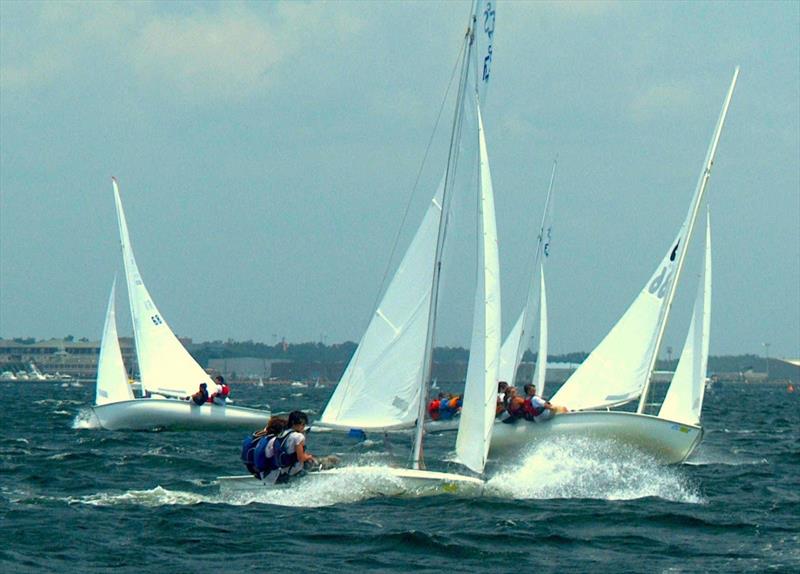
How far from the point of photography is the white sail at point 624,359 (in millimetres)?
24047

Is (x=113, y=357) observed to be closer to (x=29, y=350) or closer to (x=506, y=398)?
(x=506, y=398)

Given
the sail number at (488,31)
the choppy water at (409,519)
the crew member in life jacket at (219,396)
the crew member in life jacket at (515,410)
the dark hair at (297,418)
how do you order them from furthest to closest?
the crew member in life jacket at (219,396)
the crew member in life jacket at (515,410)
the sail number at (488,31)
the dark hair at (297,418)
the choppy water at (409,519)

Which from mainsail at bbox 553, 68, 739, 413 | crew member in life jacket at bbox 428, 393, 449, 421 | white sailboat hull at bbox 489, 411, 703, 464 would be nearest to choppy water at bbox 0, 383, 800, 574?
white sailboat hull at bbox 489, 411, 703, 464

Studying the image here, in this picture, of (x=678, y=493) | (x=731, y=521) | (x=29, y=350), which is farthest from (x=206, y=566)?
(x=29, y=350)

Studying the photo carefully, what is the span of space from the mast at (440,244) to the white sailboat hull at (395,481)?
2.25 ft

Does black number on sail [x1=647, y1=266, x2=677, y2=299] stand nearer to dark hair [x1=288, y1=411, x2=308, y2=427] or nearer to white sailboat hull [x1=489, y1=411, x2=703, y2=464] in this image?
white sailboat hull [x1=489, y1=411, x2=703, y2=464]

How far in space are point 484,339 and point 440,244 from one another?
1.45 meters

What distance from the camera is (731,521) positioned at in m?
14.1

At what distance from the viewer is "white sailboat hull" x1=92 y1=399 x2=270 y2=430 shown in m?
28.7

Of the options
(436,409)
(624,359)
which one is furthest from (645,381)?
(436,409)

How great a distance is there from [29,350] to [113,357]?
141761 mm

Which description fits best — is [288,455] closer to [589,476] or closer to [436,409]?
[589,476]

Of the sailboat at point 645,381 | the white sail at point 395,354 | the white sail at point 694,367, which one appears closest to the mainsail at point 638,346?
the sailboat at point 645,381

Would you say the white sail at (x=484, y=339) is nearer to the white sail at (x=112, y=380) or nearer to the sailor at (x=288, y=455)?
the sailor at (x=288, y=455)
